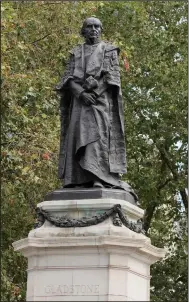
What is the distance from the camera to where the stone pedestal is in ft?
42.4

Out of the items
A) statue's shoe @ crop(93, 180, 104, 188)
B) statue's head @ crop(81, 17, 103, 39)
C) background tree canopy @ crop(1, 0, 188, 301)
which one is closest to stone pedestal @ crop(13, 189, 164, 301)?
statue's shoe @ crop(93, 180, 104, 188)

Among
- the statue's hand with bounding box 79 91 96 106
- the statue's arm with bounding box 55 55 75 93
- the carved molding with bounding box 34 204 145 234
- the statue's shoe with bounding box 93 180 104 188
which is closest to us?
the carved molding with bounding box 34 204 145 234

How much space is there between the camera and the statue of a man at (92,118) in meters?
13.8

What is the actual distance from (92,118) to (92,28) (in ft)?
4.25

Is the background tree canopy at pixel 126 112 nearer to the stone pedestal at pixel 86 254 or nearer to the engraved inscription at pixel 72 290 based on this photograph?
the stone pedestal at pixel 86 254

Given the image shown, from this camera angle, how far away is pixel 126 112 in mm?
28188

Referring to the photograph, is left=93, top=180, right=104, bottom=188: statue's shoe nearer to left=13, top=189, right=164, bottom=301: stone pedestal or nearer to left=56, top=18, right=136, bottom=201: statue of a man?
left=56, top=18, right=136, bottom=201: statue of a man

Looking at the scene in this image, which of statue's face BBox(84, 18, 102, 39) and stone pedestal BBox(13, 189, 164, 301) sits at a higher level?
statue's face BBox(84, 18, 102, 39)

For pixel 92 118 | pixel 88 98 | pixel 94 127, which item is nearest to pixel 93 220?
pixel 94 127

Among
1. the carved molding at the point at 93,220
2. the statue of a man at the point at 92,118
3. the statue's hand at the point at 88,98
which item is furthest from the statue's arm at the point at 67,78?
the carved molding at the point at 93,220

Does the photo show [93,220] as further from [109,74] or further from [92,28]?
[92,28]

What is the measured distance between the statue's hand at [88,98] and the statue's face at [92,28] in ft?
2.91

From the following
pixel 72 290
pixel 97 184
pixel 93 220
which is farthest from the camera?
pixel 97 184

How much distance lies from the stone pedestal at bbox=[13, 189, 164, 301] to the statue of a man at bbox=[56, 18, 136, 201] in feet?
1.29
